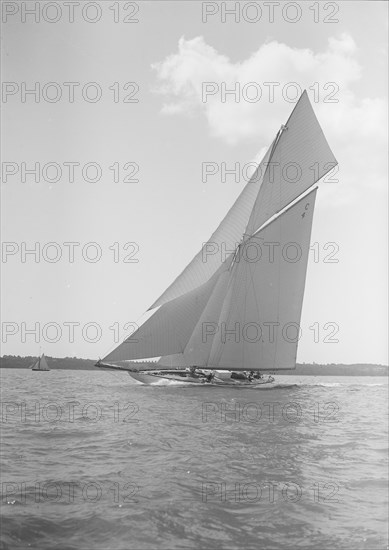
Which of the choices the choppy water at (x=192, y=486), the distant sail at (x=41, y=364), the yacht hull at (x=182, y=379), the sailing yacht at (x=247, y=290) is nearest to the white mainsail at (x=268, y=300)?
the sailing yacht at (x=247, y=290)

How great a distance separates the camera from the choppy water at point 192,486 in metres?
5.27

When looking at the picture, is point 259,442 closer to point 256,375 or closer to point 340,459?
point 340,459

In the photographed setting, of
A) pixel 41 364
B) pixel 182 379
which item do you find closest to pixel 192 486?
pixel 182 379

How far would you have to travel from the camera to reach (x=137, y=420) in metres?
14.9

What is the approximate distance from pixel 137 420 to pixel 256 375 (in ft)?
71.9

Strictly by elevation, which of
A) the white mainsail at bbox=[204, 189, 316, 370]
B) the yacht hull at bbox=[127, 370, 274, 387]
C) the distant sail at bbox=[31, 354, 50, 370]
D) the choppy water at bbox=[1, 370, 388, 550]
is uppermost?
the white mainsail at bbox=[204, 189, 316, 370]

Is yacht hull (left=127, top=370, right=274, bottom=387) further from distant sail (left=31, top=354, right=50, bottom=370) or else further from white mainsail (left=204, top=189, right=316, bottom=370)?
distant sail (left=31, top=354, right=50, bottom=370)

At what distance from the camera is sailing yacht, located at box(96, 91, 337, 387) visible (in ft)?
97.6

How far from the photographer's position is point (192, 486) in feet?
23.6

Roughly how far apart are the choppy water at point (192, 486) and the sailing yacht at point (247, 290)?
52.5ft

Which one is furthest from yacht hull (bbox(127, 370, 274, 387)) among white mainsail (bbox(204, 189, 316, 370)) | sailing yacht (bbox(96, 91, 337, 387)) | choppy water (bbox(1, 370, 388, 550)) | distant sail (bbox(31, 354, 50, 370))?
distant sail (bbox(31, 354, 50, 370))

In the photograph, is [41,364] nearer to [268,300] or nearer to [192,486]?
[268,300]

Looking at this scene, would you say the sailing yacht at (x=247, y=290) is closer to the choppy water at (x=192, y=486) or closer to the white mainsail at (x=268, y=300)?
the white mainsail at (x=268, y=300)

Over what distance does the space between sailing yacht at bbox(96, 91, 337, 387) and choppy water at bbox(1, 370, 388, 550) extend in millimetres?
16000
